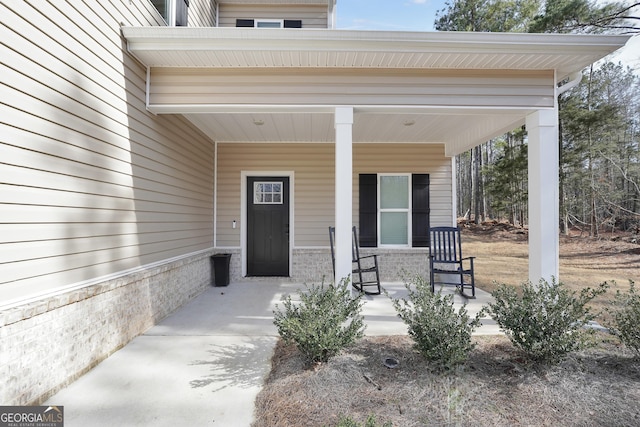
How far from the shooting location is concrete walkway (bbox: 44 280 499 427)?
1.82 meters

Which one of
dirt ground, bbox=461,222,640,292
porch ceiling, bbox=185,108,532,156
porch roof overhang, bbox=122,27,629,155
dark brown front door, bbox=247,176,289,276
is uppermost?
porch roof overhang, bbox=122,27,629,155

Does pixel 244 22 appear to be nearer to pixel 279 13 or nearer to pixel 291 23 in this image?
pixel 279 13

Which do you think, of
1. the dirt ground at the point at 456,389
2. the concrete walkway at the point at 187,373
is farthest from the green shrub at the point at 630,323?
the concrete walkway at the point at 187,373

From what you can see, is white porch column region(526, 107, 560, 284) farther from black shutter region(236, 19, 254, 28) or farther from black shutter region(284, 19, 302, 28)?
black shutter region(236, 19, 254, 28)

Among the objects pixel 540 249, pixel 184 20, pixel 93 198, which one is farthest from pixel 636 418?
pixel 184 20

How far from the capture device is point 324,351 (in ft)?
7.33

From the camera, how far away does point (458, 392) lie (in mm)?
1936

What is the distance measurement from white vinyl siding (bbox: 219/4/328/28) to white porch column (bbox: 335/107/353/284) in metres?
3.69

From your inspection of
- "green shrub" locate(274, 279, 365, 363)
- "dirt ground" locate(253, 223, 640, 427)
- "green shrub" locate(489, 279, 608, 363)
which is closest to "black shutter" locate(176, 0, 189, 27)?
"green shrub" locate(274, 279, 365, 363)

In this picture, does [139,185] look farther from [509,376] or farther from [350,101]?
[509,376]

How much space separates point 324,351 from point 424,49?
2.77 metres

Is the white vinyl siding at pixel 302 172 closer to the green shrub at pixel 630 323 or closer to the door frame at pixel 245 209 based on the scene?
the door frame at pixel 245 209

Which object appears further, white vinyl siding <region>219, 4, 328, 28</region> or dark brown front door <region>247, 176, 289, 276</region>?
white vinyl siding <region>219, 4, 328, 28</region>

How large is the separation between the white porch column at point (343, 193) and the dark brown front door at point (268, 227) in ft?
7.97
